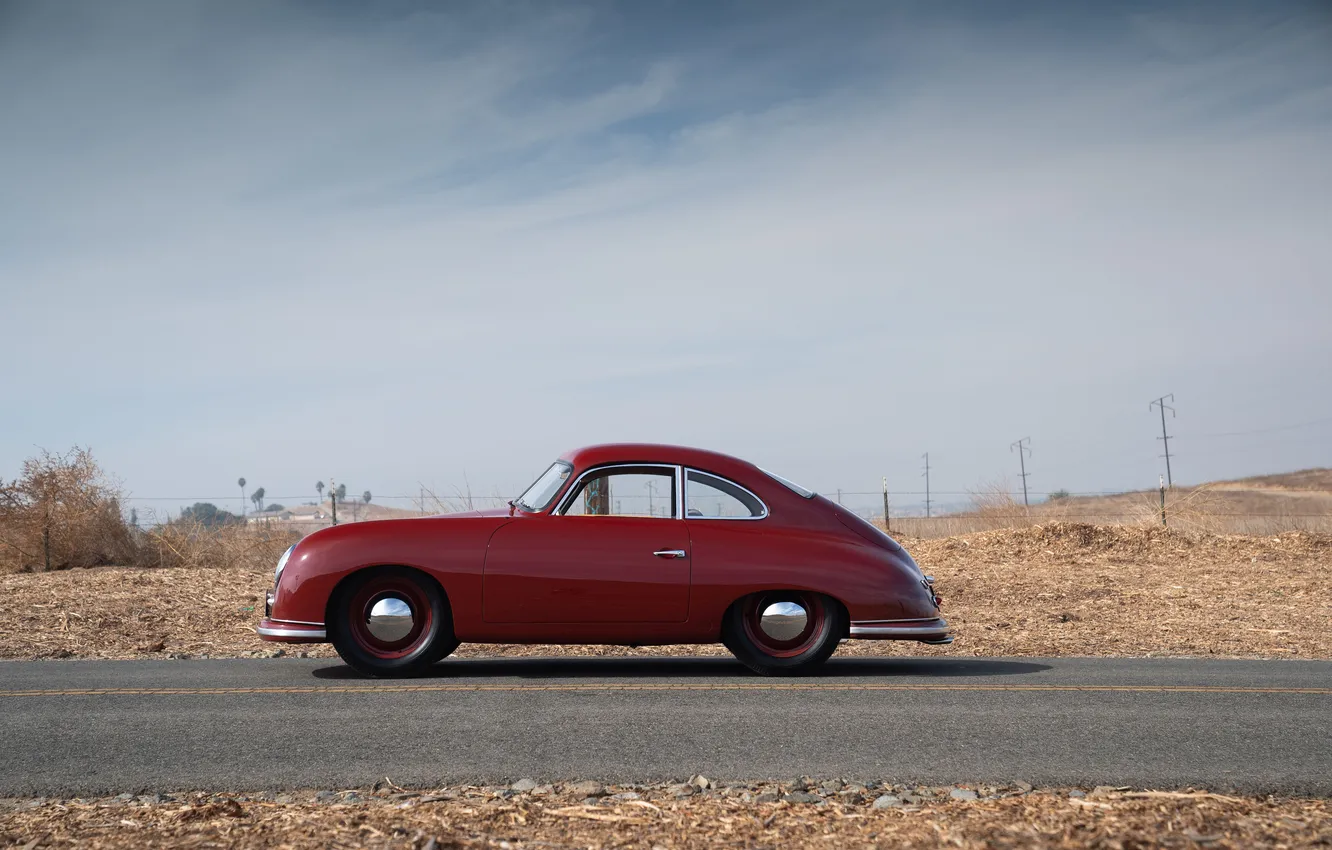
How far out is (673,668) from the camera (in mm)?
9422

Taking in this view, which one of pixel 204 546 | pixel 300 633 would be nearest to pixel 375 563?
pixel 300 633

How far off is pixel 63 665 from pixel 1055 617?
10.4m

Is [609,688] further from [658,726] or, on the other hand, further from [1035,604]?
[1035,604]

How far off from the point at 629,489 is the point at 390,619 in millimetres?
2017

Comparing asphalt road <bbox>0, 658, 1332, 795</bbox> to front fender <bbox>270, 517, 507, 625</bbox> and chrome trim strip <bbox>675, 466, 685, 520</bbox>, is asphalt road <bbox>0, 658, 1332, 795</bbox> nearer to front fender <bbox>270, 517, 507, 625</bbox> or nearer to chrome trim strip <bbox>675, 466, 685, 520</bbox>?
front fender <bbox>270, 517, 507, 625</bbox>

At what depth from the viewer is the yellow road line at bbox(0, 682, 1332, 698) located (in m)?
8.05

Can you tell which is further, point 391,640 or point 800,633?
point 800,633

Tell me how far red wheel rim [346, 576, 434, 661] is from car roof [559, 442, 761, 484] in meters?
1.52

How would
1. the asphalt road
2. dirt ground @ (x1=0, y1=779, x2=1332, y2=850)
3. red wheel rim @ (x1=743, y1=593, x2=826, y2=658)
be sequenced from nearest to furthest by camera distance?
dirt ground @ (x1=0, y1=779, x2=1332, y2=850) → the asphalt road → red wheel rim @ (x1=743, y1=593, x2=826, y2=658)

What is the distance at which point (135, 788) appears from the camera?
18.2 feet

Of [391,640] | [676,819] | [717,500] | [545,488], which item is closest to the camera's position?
[676,819]

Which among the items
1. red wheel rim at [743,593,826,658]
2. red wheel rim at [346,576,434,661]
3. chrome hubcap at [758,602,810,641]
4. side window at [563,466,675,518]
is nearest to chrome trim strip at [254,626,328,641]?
red wheel rim at [346,576,434,661]

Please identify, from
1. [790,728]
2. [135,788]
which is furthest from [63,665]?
[790,728]

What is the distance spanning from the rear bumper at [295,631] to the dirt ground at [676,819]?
10.7 ft
